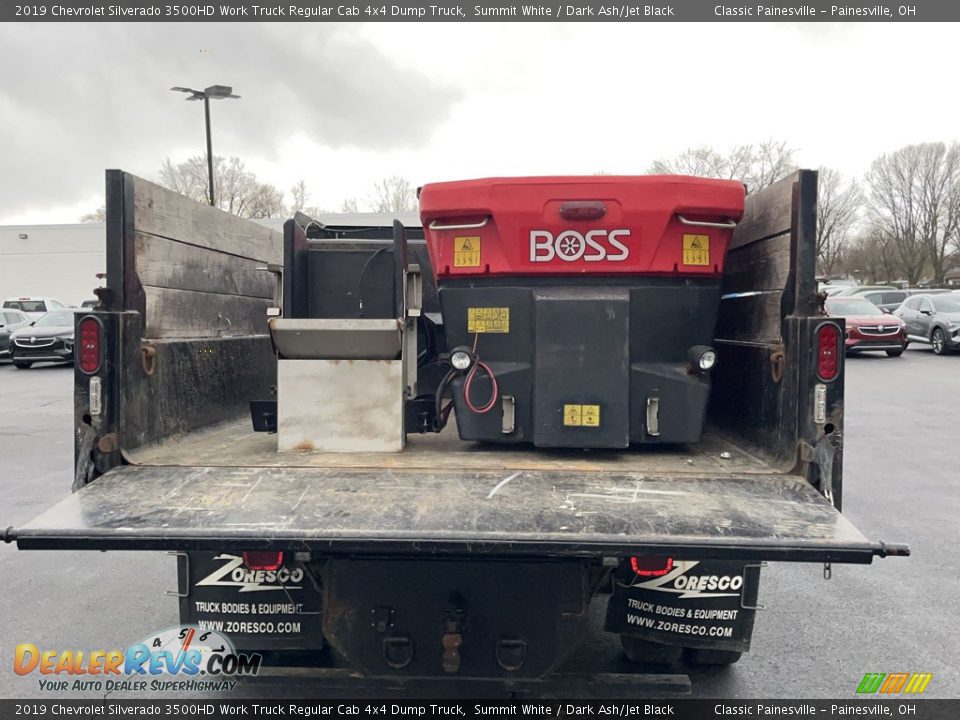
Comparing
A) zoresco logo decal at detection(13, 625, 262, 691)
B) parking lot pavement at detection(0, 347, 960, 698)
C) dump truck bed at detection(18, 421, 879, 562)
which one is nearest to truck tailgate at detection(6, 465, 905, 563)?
dump truck bed at detection(18, 421, 879, 562)

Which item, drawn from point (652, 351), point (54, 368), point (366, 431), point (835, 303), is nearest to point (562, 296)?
point (652, 351)

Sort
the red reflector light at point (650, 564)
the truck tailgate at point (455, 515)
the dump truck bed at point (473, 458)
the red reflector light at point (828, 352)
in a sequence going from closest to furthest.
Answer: the truck tailgate at point (455, 515) → the red reflector light at point (650, 564) → the red reflector light at point (828, 352) → the dump truck bed at point (473, 458)

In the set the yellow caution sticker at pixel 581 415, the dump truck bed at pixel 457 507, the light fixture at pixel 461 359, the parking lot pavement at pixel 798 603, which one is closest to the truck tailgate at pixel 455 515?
the dump truck bed at pixel 457 507

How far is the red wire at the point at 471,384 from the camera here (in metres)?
3.38

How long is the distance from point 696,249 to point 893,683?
7.20ft

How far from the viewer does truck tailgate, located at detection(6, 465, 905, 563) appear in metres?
2.29

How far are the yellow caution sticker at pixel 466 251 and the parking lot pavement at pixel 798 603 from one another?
191cm

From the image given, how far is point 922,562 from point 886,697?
1.98 metres

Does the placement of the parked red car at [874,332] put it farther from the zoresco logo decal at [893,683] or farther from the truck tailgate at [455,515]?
the truck tailgate at [455,515]

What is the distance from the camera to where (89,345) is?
9.73ft

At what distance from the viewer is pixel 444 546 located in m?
2.31

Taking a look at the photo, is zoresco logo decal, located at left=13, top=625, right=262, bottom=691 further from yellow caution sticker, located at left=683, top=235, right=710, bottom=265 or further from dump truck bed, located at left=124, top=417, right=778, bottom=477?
yellow caution sticker, located at left=683, top=235, right=710, bottom=265

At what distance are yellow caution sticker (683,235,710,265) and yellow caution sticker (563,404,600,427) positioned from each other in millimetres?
776

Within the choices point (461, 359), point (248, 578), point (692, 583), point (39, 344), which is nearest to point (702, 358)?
point (692, 583)
